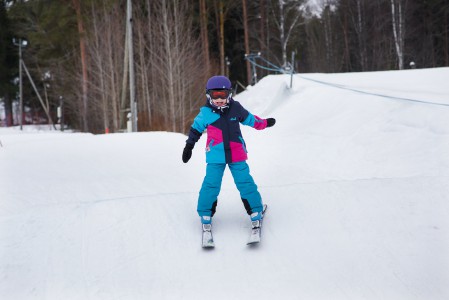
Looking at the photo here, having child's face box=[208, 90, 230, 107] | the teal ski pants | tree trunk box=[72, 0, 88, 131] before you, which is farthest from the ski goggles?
tree trunk box=[72, 0, 88, 131]

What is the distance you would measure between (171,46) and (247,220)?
13666 millimetres

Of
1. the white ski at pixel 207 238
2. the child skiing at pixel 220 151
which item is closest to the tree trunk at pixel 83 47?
the child skiing at pixel 220 151

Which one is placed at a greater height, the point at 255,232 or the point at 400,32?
the point at 400,32

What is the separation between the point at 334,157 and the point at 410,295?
2.83 m

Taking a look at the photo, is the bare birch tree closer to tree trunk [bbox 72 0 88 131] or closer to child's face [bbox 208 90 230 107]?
tree trunk [bbox 72 0 88 131]

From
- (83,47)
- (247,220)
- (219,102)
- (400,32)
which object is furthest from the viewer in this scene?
(400,32)

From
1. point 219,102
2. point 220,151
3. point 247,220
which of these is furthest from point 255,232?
point 219,102

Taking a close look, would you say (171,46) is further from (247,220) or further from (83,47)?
(247,220)

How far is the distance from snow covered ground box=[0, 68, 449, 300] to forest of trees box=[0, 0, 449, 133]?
28.2 ft

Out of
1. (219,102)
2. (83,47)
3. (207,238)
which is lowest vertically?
(207,238)

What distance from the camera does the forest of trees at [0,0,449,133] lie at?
658 inches

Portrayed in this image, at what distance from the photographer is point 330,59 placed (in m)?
35.8

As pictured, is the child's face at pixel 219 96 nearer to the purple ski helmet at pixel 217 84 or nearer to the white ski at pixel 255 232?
the purple ski helmet at pixel 217 84

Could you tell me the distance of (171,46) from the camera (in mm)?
16281
